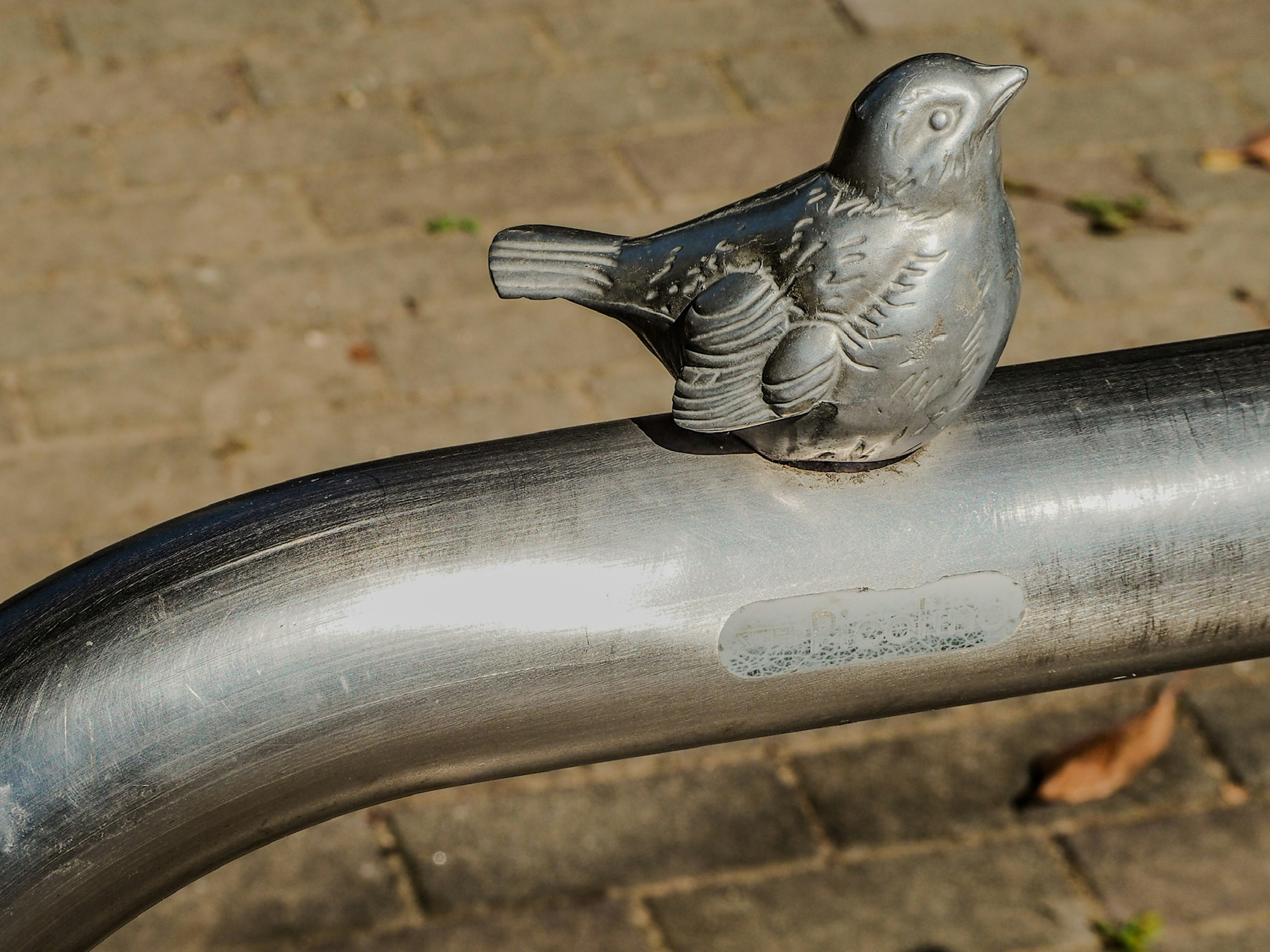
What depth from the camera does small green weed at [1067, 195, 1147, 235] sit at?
2738mm

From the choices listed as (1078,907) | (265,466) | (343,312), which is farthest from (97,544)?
(1078,907)

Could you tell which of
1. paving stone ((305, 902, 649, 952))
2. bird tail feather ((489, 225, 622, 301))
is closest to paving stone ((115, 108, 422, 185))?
paving stone ((305, 902, 649, 952))

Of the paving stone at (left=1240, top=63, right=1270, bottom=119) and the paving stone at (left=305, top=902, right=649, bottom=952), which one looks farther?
the paving stone at (left=1240, top=63, right=1270, bottom=119)

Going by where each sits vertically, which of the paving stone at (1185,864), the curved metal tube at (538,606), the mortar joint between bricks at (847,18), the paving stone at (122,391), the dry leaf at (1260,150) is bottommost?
the curved metal tube at (538,606)

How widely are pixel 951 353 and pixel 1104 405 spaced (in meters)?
0.07

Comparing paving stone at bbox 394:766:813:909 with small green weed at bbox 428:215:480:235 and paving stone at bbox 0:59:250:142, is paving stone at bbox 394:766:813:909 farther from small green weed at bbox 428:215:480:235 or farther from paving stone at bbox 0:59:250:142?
paving stone at bbox 0:59:250:142

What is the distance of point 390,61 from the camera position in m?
3.09

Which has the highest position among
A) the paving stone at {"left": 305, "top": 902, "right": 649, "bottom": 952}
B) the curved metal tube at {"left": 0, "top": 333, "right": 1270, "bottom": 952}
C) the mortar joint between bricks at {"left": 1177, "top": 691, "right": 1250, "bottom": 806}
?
the paving stone at {"left": 305, "top": 902, "right": 649, "bottom": 952}

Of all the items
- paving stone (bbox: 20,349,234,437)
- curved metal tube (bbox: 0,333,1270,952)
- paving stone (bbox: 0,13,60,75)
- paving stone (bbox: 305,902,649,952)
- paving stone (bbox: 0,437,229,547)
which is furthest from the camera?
paving stone (bbox: 0,13,60,75)

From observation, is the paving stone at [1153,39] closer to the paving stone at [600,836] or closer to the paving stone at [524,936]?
the paving stone at [600,836]

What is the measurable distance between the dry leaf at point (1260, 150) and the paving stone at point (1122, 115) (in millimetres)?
39

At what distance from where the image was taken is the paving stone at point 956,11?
320 centimetres

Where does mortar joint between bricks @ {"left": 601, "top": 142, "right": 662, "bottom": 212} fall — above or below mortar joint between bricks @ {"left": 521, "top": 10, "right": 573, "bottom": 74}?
below

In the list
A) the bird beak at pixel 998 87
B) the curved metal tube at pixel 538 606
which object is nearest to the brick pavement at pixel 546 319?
the curved metal tube at pixel 538 606
